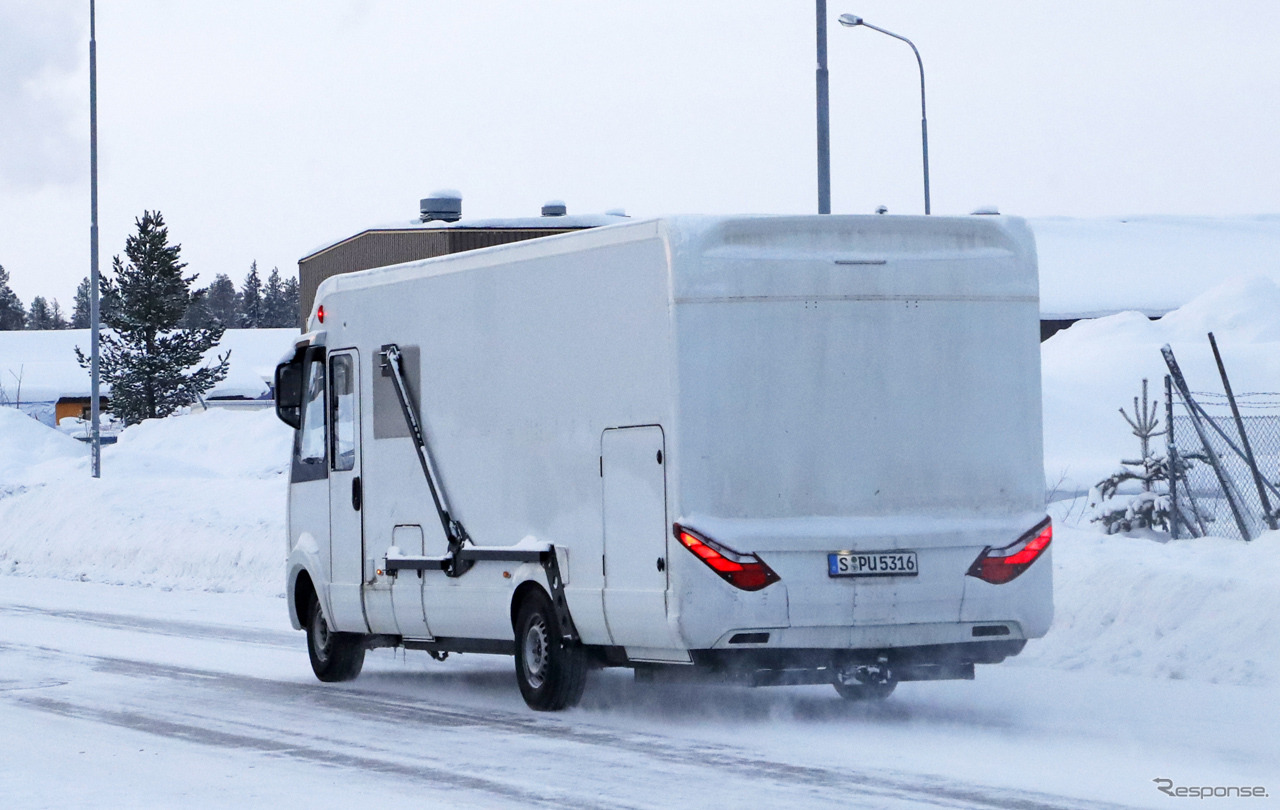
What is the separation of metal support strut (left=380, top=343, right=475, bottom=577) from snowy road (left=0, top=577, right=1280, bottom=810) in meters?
0.92

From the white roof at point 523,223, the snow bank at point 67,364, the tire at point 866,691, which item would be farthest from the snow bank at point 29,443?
the snow bank at point 67,364

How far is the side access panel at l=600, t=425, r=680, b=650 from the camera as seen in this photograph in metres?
10.8

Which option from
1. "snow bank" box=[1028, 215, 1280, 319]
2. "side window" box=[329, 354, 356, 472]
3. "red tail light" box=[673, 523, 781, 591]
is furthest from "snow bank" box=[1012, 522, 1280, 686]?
"snow bank" box=[1028, 215, 1280, 319]

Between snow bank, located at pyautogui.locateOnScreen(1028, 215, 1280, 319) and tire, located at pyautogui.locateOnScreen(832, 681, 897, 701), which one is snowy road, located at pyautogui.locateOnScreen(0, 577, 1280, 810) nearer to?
tire, located at pyautogui.locateOnScreen(832, 681, 897, 701)

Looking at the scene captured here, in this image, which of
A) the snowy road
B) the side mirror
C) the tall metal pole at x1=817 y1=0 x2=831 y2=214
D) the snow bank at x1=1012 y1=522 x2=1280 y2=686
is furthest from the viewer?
the tall metal pole at x1=817 y1=0 x2=831 y2=214

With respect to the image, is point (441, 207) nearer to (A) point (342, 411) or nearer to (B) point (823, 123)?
(B) point (823, 123)

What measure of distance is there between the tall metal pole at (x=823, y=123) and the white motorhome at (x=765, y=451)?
7027 mm

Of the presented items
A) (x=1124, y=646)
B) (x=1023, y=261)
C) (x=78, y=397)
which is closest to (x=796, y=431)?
(x=1023, y=261)

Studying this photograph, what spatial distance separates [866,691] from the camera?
1232 centimetres

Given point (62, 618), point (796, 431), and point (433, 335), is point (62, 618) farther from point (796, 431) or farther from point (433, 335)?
point (796, 431)

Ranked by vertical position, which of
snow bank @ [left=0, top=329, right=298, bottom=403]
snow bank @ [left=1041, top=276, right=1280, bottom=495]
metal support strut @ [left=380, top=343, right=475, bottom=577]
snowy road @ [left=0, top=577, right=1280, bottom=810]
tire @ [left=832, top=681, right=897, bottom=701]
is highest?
snow bank @ [left=0, top=329, right=298, bottom=403]

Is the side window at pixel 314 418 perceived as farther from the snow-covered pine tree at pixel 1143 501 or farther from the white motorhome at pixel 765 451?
the snow-covered pine tree at pixel 1143 501

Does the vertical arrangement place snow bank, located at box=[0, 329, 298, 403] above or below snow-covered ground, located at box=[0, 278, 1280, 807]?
above

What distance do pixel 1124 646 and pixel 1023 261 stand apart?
11.6 feet
